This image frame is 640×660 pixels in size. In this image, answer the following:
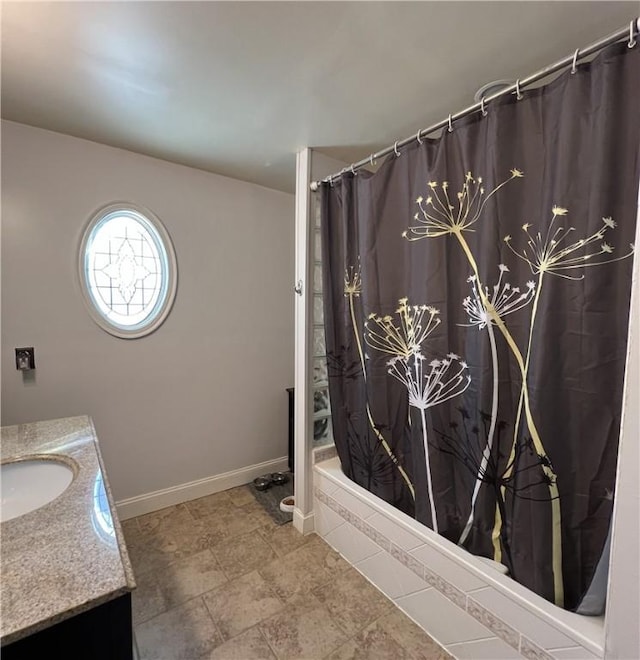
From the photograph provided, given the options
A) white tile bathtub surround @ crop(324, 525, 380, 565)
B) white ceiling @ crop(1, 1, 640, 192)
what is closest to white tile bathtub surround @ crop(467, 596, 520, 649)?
white tile bathtub surround @ crop(324, 525, 380, 565)

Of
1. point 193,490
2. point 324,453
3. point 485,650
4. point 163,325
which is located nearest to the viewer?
point 485,650

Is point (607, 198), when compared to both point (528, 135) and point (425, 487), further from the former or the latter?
point (425, 487)

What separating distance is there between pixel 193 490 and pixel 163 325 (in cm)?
120

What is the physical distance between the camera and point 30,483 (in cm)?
123

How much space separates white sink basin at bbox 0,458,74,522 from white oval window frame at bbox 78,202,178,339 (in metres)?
0.99

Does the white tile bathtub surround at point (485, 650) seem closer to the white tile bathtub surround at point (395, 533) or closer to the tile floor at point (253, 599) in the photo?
the tile floor at point (253, 599)

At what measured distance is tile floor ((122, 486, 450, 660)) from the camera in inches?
54.6

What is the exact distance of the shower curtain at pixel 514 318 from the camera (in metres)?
1.03

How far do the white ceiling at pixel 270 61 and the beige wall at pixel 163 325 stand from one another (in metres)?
0.33

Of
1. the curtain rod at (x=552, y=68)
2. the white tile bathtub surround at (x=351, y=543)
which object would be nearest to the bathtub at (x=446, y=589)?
the white tile bathtub surround at (x=351, y=543)

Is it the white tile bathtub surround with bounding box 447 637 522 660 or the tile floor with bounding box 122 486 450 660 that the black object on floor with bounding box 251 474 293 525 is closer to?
the tile floor with bounding box 122 486 450 660

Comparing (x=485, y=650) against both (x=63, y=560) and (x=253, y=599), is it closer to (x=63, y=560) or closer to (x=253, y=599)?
(x=253, y=599)

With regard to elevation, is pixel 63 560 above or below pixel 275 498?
above

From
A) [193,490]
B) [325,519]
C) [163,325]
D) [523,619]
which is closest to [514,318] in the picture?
[523,619]
